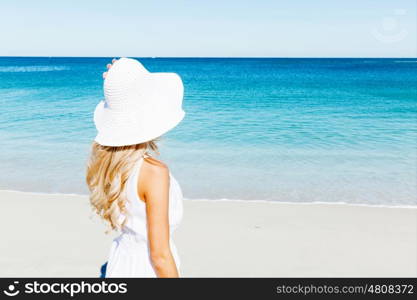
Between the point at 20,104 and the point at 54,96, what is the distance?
17.8ft

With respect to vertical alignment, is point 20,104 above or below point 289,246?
above

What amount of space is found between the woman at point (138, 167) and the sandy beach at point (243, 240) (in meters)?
3.05

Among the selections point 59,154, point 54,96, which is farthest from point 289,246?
point 54,96

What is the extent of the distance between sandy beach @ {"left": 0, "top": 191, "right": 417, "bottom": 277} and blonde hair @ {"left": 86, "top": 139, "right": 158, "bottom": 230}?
3097 millimetres

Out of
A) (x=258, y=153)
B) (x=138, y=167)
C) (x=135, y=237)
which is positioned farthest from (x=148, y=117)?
(x=258, y=153)

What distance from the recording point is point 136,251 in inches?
89.6

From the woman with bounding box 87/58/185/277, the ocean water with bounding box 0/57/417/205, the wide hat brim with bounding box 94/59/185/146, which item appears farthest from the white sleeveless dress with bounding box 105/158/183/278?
the ocean water with bounding box 0/57/417/205

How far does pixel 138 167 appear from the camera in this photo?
80.2 inches

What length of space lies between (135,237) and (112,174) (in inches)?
14.5

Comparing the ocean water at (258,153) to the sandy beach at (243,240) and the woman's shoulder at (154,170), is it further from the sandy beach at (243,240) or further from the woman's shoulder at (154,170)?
the woman's shoulder at (154,170)

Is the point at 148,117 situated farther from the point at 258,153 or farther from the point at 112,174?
the point at 258,153

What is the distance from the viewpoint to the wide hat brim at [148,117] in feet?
6.88

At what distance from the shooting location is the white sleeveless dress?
207 cm

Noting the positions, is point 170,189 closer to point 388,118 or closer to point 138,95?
point 138,95
